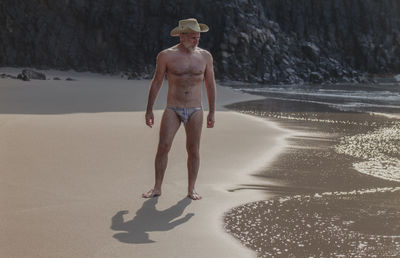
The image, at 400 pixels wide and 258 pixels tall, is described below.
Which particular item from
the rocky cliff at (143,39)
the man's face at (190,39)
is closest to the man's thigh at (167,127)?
the man's face at (190,39)

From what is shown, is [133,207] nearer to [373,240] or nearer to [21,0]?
[373,240]

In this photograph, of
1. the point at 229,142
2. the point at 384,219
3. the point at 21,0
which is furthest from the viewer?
the point at 21,0

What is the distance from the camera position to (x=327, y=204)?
3.76 meters

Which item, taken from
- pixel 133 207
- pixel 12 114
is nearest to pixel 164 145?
pixel 133 207

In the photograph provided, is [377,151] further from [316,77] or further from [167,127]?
[316,77]

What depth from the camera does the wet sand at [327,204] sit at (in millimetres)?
2895

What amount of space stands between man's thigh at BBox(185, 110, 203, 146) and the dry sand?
44cm

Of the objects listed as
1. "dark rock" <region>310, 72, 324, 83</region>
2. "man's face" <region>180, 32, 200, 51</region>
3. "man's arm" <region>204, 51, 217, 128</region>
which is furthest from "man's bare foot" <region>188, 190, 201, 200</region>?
"dark rock" <region>310, 72, 324, 83</region>

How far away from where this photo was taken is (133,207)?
11.6 feet

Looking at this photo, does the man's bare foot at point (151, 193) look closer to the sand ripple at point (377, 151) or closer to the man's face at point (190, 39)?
the man's face at point (190, 39)

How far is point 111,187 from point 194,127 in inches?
32.8

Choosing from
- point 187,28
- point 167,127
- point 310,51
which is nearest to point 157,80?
point 167,127

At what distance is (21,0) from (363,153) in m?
26.2

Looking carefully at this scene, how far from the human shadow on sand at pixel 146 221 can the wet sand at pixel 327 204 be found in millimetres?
369
